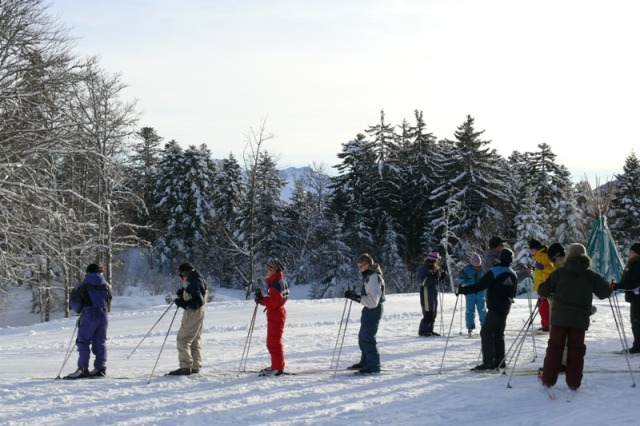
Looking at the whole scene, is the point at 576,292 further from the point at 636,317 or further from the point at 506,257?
the point at 636,317

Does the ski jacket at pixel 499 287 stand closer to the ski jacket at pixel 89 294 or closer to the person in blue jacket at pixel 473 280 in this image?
the person in blue jacket at pixel 473 280

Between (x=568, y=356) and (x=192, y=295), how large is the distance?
5.24 m

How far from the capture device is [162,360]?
1162 cm

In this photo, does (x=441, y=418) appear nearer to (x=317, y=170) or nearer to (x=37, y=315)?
(x=37, y=315)

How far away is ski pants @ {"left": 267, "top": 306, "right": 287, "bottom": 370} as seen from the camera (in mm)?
9523

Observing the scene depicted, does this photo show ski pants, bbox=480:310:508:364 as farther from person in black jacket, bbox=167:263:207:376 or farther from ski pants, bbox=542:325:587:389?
person in black jacket, bbox=167:263:207:376

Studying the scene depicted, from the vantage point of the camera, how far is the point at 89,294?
996cm

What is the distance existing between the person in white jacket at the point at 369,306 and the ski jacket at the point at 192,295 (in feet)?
7.09

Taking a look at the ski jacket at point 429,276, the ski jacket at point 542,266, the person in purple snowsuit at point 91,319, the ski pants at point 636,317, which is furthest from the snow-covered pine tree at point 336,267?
the person in purple snowsuit at point 91,319

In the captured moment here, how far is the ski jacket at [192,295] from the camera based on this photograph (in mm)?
9570

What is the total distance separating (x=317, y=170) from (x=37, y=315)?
32.1 m

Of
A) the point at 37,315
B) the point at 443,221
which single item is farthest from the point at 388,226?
the point at 37,315

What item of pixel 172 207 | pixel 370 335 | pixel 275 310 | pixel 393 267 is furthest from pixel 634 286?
pixel 172 207

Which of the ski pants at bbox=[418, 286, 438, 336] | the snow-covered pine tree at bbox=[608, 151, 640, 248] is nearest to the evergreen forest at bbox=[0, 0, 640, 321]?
the snow-covered pine tree at bbox=[608, 151, 640, 248]
